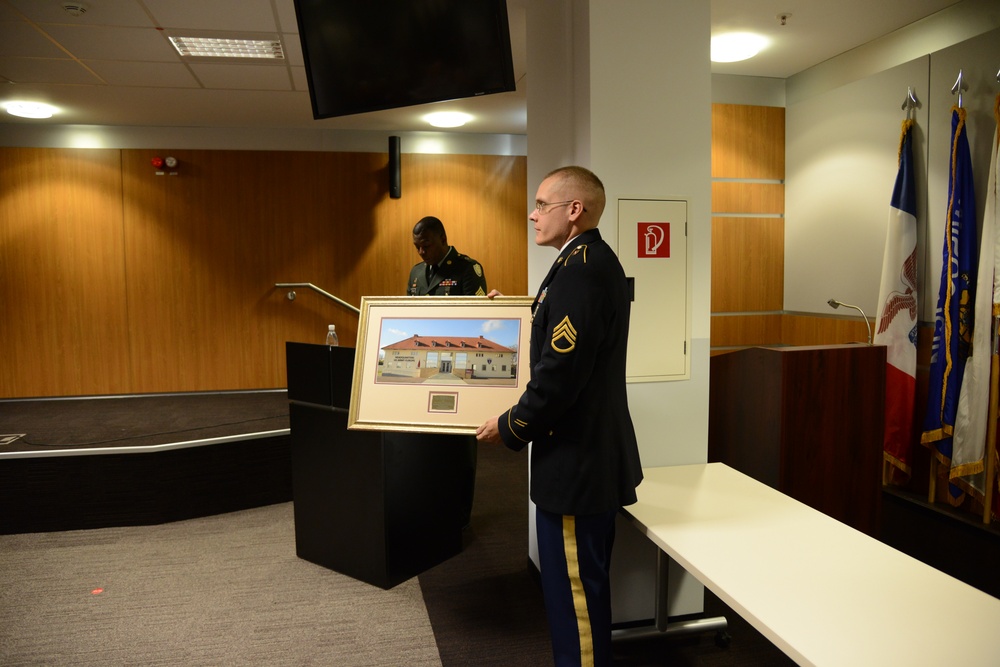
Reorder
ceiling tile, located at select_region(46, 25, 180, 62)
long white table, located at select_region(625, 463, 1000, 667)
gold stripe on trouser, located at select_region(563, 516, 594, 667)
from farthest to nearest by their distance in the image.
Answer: ceiling tile, located at select_region(46, 25, 180, 62), gold stripe on trouser, located at select_region(563, 516, 594, 667), long white table, located at select_region(625, 463, 1000, 667)

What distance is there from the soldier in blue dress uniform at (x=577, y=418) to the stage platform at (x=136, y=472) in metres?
2.71

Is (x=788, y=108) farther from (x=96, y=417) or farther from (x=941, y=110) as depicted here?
(x=96, y=417)

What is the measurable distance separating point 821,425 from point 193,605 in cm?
286

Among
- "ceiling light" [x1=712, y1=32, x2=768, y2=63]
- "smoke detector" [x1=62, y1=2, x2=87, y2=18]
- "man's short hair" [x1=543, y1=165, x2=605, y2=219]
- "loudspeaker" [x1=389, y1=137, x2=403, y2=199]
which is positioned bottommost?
"man's short hair" [x1=543, y1=165, x2=605, y2=219]

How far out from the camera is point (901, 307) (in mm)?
3914

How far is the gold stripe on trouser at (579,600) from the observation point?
194 cm

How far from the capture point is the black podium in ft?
9.77

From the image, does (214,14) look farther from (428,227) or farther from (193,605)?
(193,605)

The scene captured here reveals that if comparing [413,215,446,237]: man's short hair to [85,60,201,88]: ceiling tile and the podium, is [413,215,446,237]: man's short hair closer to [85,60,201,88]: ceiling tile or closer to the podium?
the podium

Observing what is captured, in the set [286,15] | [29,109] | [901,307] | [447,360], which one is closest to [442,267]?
[286,15]

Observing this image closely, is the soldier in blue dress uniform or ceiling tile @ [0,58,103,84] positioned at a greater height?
ceiling tile @ [0,58,103,84]

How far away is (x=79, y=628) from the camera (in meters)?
2.69

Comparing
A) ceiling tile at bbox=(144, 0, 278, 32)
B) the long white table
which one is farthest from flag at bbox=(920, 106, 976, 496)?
ceiling tile at bbox=(144, 0, 278, 32)

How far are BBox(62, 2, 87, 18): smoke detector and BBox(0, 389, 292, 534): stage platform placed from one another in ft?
7.69
